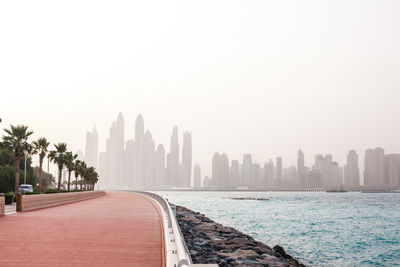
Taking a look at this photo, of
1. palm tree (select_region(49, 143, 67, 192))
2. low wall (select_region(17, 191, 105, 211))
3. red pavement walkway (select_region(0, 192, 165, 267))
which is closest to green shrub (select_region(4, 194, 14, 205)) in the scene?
low wall (select_region(17, 191, 105, 211))

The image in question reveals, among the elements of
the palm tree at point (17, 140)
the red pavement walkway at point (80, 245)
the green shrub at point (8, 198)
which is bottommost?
the green shrub at point (8, 198)

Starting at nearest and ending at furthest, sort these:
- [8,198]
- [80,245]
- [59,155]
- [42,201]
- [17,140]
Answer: [80,245], [42,201], [8,198], [17,140], [59,155]

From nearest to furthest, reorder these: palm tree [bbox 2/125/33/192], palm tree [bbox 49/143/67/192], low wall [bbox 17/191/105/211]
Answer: low wall [bbox 17/191/105/211] → palm tree [bbox 2/125/33/192] → palm tree [bbox 49/143/67/192]

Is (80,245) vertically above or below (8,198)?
above

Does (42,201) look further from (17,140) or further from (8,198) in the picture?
(17,140)

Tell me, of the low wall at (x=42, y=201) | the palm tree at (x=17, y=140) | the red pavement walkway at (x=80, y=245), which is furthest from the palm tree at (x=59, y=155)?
the red pavement walkway at (x=80, y=245)

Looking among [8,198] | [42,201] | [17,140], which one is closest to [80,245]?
[42,201]

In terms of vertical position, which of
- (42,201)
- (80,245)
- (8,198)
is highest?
(80,245)

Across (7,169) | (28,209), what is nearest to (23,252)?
(28,209)

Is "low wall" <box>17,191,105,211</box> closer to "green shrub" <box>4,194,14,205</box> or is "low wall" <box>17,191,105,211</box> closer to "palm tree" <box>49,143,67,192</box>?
"green shrub" <box>4,194,14,205</box>

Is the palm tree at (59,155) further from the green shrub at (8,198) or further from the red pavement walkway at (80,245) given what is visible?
the red pavement walkway at (80,245)

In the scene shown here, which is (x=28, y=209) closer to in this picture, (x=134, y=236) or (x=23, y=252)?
(x=134, y=236)

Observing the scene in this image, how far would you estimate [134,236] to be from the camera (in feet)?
44.0

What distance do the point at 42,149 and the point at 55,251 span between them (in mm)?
61587
